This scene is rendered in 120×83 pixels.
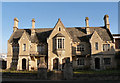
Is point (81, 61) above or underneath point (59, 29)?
underneath

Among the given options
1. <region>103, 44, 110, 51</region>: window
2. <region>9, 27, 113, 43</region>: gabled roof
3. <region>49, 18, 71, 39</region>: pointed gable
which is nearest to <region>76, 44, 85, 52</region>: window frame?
<region>9, 27, 113, 43</region>: gabled roof

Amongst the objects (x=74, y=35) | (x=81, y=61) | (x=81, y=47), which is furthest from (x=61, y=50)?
(x=74, y=35)

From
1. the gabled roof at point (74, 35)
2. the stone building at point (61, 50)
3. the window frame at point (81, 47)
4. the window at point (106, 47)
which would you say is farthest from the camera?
the gabled roof at point (74, 35)

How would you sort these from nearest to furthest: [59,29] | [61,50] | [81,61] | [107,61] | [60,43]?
[61,50], [60,43], [107,61], [59,29], [81,61]

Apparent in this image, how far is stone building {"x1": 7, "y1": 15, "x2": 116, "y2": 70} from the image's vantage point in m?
27.7

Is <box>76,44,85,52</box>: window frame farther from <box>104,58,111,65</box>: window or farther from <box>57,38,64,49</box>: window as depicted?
<box>104,58,111,65</box>: window

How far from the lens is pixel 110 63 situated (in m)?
27.8

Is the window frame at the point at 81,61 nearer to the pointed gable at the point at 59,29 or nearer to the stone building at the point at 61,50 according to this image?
the stone building at the point at 61,50

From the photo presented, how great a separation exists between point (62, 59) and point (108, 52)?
11.3 m

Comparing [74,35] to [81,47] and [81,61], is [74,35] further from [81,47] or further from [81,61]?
[81,61]

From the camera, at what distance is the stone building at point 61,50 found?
27703 mm

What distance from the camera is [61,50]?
27.2 m

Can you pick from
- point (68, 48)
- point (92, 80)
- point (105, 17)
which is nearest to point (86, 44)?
point (68, 48)

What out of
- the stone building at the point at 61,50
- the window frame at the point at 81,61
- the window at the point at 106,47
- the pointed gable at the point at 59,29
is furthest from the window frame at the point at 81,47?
the window at the point at 106,47
